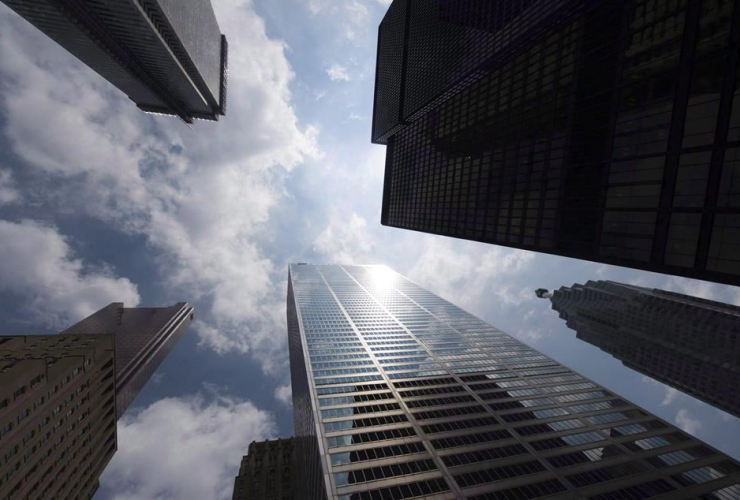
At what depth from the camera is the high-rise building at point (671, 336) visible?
436ft

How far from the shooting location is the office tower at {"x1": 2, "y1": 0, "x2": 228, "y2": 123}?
8019cm

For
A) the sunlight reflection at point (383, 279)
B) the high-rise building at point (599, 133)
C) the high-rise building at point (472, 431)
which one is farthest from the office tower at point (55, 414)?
the sunlight reflection at point (383, 279)

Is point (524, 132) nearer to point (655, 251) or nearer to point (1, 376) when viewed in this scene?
point (655, 251)

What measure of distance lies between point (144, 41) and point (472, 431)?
13178 centimetres

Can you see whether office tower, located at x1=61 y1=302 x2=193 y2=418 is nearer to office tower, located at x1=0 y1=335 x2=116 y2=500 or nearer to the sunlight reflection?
office tower, located at x1=0 y1=335 x2=116 y2=500

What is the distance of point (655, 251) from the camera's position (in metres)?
32.3

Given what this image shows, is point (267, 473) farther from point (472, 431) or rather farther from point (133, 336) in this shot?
point (133, 336)

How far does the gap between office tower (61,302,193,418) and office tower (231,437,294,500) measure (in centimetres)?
6326

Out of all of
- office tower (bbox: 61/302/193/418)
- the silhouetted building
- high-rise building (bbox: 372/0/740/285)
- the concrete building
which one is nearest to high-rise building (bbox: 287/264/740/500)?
the silhouetted building

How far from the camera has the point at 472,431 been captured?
60.1 m

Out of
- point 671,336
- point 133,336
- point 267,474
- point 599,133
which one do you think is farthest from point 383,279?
point 599,133

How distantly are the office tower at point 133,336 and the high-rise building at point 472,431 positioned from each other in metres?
94.0

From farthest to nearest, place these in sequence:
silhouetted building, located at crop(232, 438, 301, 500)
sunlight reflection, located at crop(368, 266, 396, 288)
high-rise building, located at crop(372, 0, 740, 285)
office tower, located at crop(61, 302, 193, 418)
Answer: sunlight reflection, located at crop(368, 266, 396, 288)
office tower, located at crop(61, 302, 193, 418)
silhouetted building, located at crop(232, 438, 301, 500)
high-rise building, located at crop(372, 0, 740, 285)

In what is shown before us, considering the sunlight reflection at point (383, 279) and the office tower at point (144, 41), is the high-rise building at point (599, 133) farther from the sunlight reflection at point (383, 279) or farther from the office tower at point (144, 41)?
the sunlight reflection at point (383, 279)
